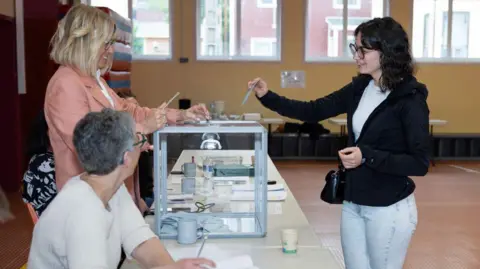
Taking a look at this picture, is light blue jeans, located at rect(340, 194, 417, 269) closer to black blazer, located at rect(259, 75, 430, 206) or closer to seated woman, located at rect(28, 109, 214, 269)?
black blazer, located at rect(259, 75, 430, 206)

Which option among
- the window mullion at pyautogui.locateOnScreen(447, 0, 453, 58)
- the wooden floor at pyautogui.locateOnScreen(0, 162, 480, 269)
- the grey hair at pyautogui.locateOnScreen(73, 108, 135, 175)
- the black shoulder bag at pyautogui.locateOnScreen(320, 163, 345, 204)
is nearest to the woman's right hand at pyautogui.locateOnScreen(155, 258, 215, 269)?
the grey hair at pyautogui.locateOnScreen(73, 108, 135, 175)

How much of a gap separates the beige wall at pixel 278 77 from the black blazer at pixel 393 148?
7.74 meters

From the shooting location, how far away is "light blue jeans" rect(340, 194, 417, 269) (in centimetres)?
222

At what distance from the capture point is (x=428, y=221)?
568 centimetres

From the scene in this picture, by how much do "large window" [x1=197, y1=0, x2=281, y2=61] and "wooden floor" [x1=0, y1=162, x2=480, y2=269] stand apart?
2565 millimetres

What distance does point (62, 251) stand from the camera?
5.11 feet

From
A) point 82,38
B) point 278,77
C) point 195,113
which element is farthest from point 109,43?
point 278,77

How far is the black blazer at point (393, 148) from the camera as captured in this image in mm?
2176

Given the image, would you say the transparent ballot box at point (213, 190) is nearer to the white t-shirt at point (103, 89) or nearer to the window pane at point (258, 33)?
the white t-shirt at point (103, 89)

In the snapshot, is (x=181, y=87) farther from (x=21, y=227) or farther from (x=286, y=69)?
(x=21, y=227)

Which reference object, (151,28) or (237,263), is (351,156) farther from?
→ (151,28)

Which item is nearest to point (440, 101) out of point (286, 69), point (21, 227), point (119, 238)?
point (286, 69)

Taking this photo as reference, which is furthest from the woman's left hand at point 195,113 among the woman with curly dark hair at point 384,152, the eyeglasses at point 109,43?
the woman with curly dark hair at point 384,152

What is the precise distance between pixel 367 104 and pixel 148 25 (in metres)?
8.24
